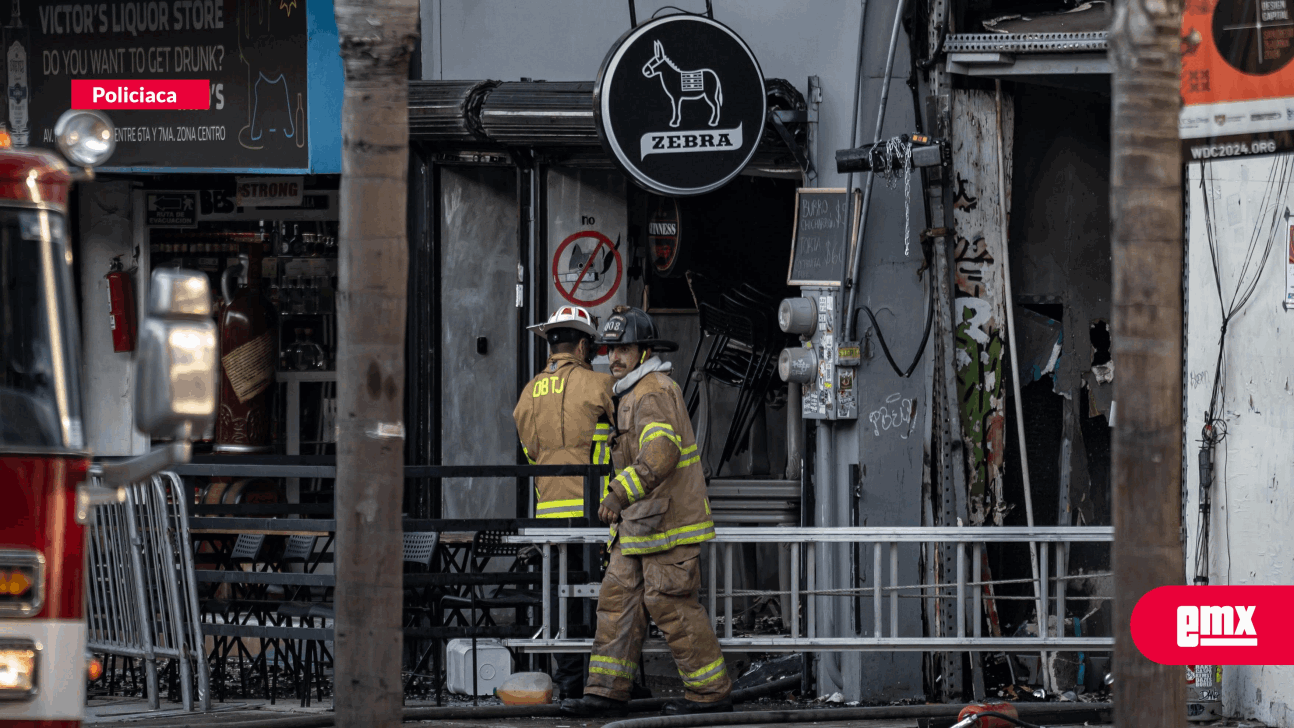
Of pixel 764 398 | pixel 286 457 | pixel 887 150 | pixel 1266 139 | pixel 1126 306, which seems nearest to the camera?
pixel 1126 306

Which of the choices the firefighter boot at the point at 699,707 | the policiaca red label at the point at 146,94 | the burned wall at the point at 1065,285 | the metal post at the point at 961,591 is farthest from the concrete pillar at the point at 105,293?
the metal post at the point at 961,591

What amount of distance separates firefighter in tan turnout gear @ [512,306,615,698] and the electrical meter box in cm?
121

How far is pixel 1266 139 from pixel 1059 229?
2.18 m

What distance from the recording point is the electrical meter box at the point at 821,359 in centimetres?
977

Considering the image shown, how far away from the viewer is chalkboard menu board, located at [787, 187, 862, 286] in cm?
970

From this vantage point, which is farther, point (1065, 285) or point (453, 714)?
point (1065, 285)

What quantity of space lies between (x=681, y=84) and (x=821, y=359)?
75.9 inches

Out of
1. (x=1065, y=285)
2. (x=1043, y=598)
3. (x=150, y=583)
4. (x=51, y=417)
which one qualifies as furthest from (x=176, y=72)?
(x=51, y=417)

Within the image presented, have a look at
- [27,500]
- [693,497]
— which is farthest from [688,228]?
[27,500]

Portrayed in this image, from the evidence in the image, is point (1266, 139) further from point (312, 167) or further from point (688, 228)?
point (312, 167)

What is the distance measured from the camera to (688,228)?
11.5m

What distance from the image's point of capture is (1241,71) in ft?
27.3

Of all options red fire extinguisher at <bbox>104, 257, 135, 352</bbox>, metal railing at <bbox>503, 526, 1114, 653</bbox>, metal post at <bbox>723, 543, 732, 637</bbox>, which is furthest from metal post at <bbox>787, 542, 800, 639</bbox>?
red fire extinguisher at <bbox>104, 257, 135, 352</bbox>

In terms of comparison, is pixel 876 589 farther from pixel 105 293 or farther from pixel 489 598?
pixel 105 293
